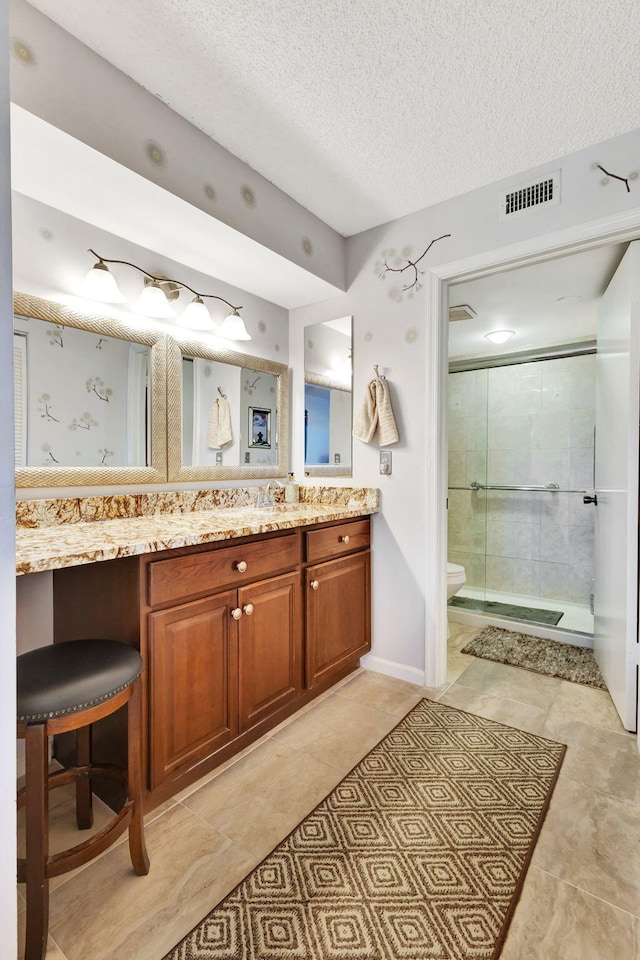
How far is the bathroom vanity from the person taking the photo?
4.56ft

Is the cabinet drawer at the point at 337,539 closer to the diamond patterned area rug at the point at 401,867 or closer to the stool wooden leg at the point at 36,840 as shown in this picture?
the diamond patterned area rug at the point at 401,867

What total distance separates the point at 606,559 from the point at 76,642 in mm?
2393

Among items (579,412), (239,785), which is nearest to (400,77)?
(239,785)

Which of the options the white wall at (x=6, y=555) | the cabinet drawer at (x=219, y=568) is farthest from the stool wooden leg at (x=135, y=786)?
the white wall at (x=6, y=555)

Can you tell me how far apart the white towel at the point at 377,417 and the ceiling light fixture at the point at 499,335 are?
1707 mm

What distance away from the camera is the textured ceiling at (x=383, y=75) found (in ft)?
4.38

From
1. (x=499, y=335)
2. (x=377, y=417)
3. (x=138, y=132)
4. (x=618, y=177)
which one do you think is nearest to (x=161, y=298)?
(x=138, y=132)

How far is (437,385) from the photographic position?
2.28 meters

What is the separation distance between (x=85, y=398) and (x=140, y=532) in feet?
2.15

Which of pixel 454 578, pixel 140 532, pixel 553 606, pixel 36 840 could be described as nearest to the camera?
pixel 36 840

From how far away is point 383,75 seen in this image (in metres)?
1.54

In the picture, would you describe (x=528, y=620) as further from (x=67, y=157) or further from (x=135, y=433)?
(x=67, y=157)

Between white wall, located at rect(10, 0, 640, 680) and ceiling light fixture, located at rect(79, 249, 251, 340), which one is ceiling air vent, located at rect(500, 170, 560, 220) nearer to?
white wall, located at rect(10, 0, 640, 680)

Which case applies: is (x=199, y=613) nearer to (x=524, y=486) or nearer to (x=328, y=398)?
(x=328, y=398)
